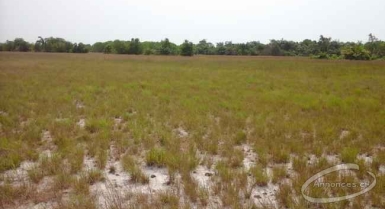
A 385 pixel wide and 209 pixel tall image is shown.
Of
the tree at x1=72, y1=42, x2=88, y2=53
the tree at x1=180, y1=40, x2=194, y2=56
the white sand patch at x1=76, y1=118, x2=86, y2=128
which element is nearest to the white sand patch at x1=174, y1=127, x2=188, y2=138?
the white sand patch at x1=76, y1=118, x2=86, y2=128

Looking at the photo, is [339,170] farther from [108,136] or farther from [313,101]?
[313,101]

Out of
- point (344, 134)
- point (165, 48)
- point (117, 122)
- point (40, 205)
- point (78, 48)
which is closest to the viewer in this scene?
point (40, 205)

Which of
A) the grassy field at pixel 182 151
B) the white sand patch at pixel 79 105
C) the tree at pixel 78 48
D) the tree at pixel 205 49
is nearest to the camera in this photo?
the grassy field at pixel 182 151

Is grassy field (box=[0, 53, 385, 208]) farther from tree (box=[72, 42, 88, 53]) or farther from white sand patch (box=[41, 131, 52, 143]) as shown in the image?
tree (box=[72, 42, 88, 53])

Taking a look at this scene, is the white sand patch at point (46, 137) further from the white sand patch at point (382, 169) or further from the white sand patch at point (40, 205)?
the white sand patch at point (382, 169)

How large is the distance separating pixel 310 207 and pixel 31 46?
11071 cm

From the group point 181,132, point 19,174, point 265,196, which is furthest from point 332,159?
point 19,174

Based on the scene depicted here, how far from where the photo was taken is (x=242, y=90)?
1378 centimetres

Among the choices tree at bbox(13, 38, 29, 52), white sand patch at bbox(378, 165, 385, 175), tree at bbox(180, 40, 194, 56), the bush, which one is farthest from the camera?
tree at bbox(13, 38, 29, 52)

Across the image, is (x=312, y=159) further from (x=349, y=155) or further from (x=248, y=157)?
(x=248, y=157)

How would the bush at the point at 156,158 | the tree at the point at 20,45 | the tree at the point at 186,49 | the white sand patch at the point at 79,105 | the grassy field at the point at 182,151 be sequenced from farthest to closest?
the tree at the point at 20,45
the tree at the point at 186,49
the white sand patch at the point at 79,105
the bush at the point at 156,158
the grassy field at the point at 182,151

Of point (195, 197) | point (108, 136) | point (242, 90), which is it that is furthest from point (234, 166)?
point (242, 90)

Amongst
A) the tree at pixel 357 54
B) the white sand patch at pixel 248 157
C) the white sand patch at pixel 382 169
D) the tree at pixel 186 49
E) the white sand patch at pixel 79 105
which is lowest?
the white sand patch at pixel 248 157

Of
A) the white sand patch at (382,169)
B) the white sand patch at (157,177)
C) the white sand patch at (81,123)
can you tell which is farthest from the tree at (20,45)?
the white sand patch at (382,169)
